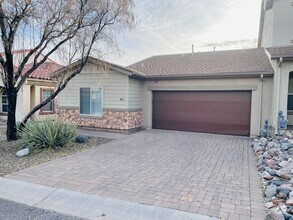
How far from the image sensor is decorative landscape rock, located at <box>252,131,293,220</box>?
3.90 m

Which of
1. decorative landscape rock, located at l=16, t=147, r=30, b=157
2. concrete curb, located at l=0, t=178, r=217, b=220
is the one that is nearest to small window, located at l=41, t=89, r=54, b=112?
decorative landscape rock, located at l=16, t=147, r=30, b=157

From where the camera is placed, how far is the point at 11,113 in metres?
9.57

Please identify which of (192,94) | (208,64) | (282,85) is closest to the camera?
(282,85)

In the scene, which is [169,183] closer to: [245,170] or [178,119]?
[245,170]

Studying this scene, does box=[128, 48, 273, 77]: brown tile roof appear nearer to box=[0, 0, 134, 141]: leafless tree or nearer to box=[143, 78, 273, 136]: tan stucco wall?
box=[143, 78, 273, 136]: tan stucco wall

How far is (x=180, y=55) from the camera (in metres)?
17.8

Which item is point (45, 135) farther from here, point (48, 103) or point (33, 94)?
point (48, 103)

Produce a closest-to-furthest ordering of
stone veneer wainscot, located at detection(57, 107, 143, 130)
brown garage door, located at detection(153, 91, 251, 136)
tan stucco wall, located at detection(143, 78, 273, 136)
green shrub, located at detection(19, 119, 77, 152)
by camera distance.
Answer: green shrub, located at detection(19, 119, 77, 152) < tan stucco wall, located at detection(143, 78, 273, 136) < brown garage door, located at detection(153, 91, 251, 136) < stone veneer wainscot, located at detection(57, 107, 143, 130)

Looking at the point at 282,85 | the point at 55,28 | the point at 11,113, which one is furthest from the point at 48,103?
the point at 282,85

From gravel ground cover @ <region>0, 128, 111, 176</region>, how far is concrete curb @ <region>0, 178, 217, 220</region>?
150 cm

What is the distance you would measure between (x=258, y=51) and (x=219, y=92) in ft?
17.1

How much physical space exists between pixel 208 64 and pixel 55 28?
8.94m

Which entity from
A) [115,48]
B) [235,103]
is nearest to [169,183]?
[115,48]

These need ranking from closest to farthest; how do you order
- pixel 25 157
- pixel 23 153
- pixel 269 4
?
pixel 25 157
pixel 23 153
pixel 269 4
